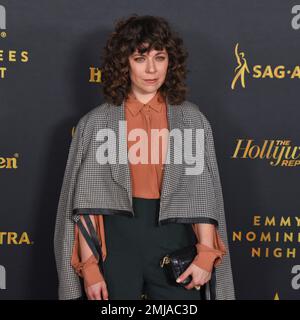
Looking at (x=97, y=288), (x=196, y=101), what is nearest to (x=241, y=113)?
(x=196, y=101)

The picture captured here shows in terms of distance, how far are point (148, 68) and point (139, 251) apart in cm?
50

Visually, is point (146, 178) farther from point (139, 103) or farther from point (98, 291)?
point (98, 291)

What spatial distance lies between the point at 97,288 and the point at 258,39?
1031mm

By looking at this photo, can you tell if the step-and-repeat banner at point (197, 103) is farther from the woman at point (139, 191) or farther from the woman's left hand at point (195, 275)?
the woman's left hand at point (195, 275)

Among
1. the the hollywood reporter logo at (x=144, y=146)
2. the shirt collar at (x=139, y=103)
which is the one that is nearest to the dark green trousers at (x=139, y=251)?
the the hollywood reporter logo at (x=144, y=146)

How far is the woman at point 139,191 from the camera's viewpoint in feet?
5.33

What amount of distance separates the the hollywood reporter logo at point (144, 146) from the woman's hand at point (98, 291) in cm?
34

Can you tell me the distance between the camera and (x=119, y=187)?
1.66 m

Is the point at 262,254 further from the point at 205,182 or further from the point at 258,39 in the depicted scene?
the point at 258,39

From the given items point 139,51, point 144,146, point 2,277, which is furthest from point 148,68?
point 2,277

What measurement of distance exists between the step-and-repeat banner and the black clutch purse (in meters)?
0.57

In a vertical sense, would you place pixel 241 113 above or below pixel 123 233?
above

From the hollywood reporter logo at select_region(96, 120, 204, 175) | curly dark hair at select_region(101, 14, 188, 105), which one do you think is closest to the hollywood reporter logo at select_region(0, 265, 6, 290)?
the hollywood reporter logo at select_region(96, 120, 204, 175)

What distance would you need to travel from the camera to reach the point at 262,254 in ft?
7.13
